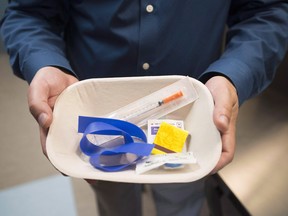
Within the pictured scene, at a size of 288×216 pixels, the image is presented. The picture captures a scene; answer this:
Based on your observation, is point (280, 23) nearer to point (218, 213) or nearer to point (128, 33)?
point (128, 33)

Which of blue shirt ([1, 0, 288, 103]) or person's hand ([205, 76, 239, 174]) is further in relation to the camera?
blue shirt ([1, 0, 288, 103])

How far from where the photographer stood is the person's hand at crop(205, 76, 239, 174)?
0.42 metres

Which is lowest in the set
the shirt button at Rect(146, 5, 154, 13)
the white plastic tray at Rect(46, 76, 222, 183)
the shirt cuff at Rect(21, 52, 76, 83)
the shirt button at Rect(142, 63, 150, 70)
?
the white plastic tray at Rect(46, 76, 222, 183)

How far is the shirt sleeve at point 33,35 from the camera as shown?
0.54 meters

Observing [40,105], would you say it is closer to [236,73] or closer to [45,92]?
[45,92]

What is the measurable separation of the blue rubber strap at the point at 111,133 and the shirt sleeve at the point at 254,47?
166 mm

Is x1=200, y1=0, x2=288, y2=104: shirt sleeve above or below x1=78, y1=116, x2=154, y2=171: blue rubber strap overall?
above

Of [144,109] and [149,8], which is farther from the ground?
[149,8]

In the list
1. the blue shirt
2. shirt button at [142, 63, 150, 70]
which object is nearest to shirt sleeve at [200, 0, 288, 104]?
the blue shirt

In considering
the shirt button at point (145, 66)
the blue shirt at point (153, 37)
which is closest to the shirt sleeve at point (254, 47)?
the blue shirt at point (153, 37)

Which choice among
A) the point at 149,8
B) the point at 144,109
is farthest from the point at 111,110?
the point at 149,8

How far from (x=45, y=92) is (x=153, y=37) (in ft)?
0.70

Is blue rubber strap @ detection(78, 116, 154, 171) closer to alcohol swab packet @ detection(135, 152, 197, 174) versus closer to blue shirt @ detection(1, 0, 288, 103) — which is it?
alcohol swab packet @ detection(135, 152, 197, 174)

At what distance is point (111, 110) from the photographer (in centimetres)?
54
